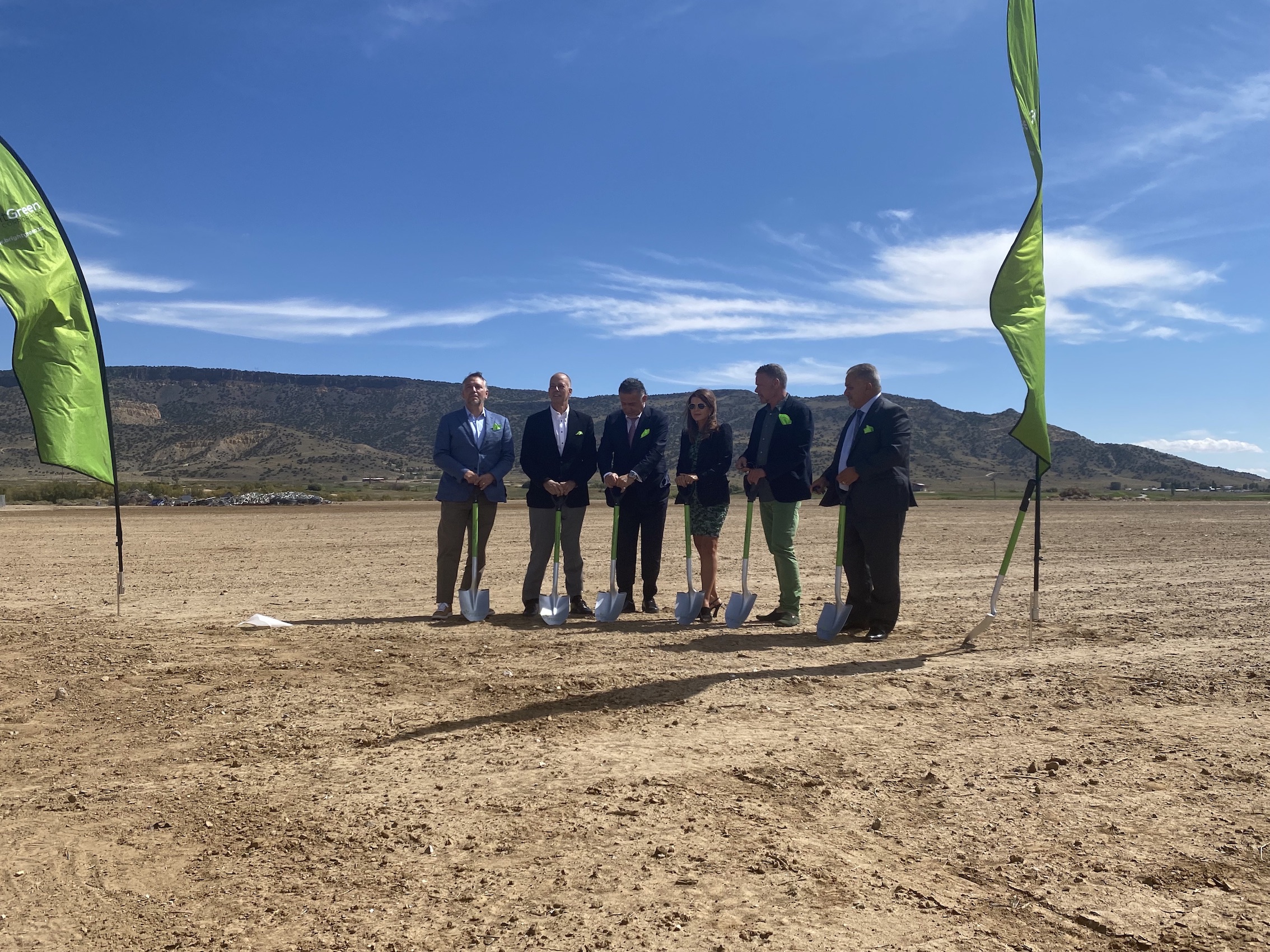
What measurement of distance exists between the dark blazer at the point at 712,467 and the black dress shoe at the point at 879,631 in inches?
66.2

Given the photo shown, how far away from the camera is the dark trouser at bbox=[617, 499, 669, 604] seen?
27.4 feet

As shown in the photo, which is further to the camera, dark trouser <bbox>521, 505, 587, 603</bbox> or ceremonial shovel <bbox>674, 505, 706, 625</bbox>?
dark trouser <bbox>521, 505, 587, 603</bbox>

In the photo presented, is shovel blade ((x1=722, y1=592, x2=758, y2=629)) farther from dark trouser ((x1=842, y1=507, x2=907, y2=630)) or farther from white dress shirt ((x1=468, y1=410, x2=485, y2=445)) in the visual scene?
white dress shirt ((x1=468, y1=410, x2=485, y2=445))

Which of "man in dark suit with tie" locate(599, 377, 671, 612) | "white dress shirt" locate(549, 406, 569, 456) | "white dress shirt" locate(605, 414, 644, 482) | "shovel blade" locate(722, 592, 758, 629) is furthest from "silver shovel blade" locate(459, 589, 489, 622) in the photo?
"shovel blade" locate(722, 592, 758, 629)

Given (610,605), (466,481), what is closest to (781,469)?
(610,605)

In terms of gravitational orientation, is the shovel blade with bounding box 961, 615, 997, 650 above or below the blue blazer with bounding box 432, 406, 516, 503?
below

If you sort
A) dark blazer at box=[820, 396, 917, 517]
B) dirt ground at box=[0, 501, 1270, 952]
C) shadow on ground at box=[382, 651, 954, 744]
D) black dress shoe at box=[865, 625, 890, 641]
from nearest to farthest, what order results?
dirt ground at box=[0, 501, 1270, 952], shadow on ground at box=[382, 651, 954, 744], dark blazer at box=[820, 396, 917, 517], black dress shoe at box=[865, 625, 890, 641]

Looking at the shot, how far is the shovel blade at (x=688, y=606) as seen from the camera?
7.89 meters

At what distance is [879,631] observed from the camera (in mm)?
7156

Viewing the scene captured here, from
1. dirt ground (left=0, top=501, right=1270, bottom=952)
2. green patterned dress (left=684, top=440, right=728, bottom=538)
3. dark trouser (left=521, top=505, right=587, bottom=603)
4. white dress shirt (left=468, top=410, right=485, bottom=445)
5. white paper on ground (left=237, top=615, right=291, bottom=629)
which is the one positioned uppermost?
white dress shirt (left=468, top=410, right=485, bottom=445)

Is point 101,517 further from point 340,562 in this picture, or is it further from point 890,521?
point 890,521

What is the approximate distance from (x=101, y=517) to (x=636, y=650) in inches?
939

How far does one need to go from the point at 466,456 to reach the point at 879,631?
Result: 391cm

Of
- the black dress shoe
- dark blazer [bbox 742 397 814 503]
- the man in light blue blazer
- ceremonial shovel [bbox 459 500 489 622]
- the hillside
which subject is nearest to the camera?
the black dress shoe
